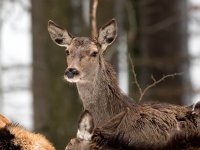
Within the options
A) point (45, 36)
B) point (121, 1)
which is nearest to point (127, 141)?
point (45, 36)

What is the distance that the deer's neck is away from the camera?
9.08 m

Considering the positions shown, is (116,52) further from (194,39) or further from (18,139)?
(194,39)

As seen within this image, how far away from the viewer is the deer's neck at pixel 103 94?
29.8 ft

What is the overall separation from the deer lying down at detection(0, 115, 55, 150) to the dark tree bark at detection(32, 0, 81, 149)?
786 cm

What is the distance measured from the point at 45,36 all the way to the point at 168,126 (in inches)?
300

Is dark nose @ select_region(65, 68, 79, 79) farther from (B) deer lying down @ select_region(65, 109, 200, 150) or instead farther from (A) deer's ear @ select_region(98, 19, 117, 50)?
(B) deer lying down @ select_region(65, 109, 200, 150)

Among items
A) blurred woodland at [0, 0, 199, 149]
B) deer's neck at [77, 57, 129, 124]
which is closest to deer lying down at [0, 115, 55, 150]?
deer's neck at [77, 57, 129, 124]

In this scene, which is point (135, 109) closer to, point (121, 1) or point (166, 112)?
point (166, 112)

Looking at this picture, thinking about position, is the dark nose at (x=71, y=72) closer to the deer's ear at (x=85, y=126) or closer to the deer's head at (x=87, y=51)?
the deer's head at (x=87, y=51)

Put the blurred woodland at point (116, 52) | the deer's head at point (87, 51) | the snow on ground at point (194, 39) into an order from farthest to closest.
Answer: the snow on ground at point (194, 39)
the blurred woodland at point (116, 52)
the deer's head at point (87, 51)

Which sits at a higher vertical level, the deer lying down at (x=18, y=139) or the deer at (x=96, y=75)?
the deer at (x=96, y=75)

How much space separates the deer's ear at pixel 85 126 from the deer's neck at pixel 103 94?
7.43 ft

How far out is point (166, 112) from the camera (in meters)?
7.77

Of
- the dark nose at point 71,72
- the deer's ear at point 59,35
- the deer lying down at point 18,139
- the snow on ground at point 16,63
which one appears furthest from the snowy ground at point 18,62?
the deer lying down at point 18,139
